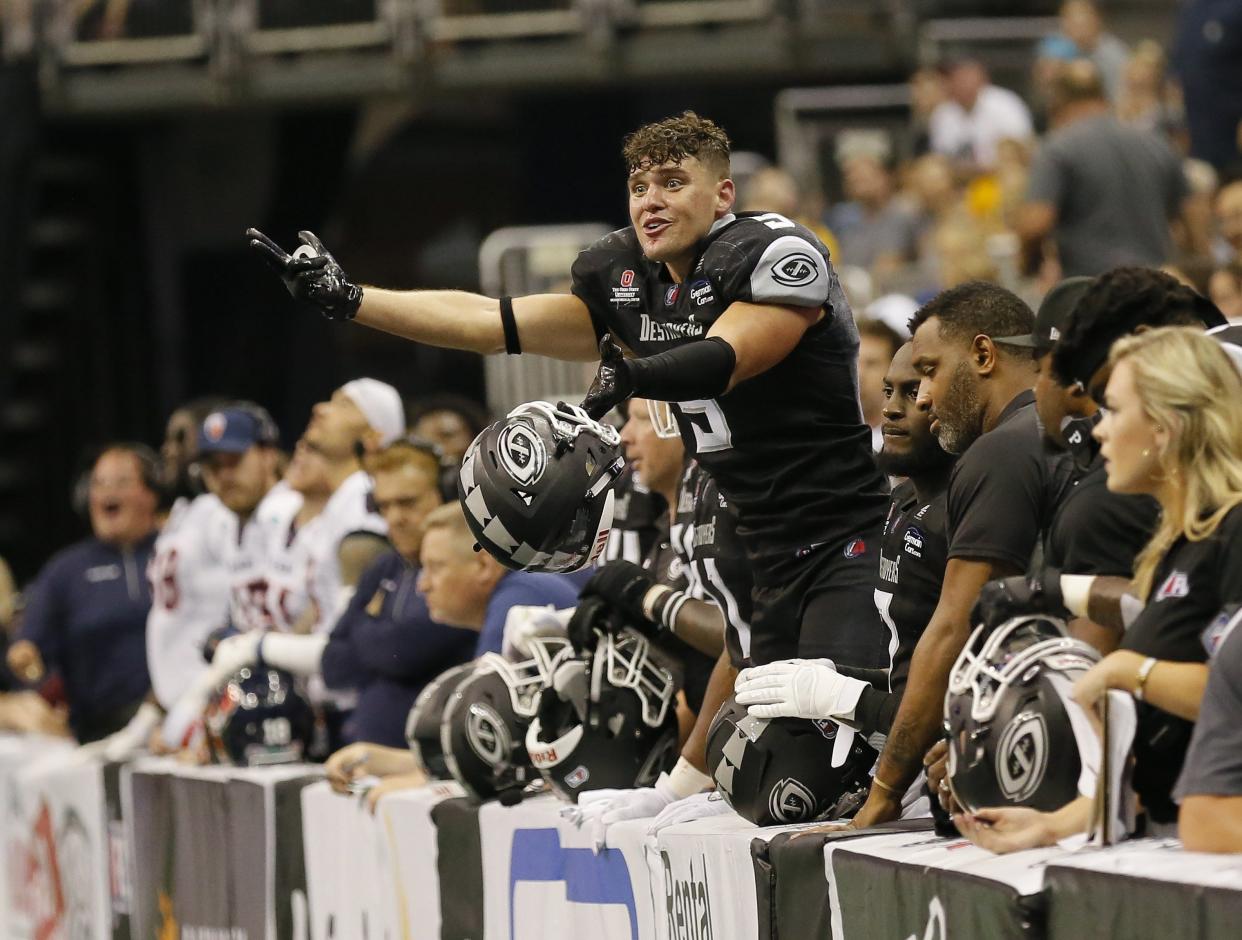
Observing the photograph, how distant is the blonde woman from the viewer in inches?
172

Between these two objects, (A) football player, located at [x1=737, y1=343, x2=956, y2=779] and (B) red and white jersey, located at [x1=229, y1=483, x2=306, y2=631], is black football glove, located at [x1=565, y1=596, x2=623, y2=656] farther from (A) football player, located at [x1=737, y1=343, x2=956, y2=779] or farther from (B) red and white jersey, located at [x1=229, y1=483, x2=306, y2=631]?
(B) red and white jersey, located at [x1=229, y1=483, x2=306, y2=631]

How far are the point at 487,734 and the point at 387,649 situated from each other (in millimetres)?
1321

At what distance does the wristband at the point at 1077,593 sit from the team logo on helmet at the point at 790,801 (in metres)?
1.28

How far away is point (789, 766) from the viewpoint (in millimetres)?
5906

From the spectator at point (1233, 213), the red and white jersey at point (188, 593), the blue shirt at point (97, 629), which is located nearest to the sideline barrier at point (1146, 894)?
the spectator at point (1233, 213)

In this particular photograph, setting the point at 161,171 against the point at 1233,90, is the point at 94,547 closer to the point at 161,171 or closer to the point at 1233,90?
the point at 1233,90

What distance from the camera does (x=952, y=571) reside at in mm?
5242

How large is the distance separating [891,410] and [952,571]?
63 cm

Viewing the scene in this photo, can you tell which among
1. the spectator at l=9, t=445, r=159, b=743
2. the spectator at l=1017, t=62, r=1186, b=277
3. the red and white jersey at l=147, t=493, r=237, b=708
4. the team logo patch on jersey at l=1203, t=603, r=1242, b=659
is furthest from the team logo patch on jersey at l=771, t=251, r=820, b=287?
the spectator at l=9, t=445, r=159, b=743

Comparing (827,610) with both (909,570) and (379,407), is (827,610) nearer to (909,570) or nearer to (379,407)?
(909,570)

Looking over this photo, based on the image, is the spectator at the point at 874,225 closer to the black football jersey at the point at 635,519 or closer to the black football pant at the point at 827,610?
the black football jersey at the point at 635,519

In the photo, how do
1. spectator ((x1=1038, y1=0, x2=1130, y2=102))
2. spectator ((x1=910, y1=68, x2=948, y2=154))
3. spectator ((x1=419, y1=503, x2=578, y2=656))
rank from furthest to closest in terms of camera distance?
1. spectator ((x1=910, y1=68, x2=948, y2=154))
2. spectator ((x1=1038, y1=0, x2=1130, y2=102))
3. spectator ((x1=419, y1=503, x2=578, y2=656))

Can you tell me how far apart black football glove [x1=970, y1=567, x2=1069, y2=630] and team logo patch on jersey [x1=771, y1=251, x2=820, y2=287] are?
45.8 inches


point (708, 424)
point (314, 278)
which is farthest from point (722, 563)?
point (314, 278)
